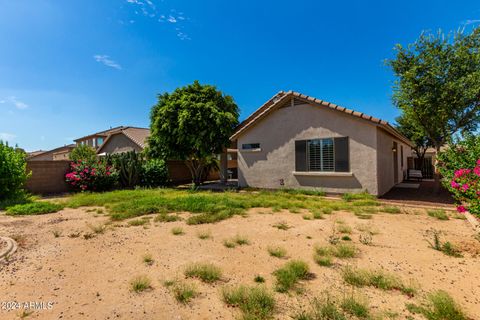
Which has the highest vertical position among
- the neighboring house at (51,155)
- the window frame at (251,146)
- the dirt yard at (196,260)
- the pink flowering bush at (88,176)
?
the neighboring house at (51,155)

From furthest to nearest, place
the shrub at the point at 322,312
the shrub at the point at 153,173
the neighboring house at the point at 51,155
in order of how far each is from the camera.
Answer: the neighboring house at the point at 51,155 < the shrub at the point at 153,173 < the shrub at the point at 322,312

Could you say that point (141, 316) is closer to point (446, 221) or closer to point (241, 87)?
point (446, 221)

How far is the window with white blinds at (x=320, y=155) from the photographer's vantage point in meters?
11.1

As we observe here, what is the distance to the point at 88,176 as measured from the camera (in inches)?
540

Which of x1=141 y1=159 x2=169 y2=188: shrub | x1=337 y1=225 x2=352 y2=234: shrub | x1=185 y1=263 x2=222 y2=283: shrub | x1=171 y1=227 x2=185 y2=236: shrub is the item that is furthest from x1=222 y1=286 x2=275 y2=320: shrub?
x1=141 y1=159 x2=169 y2=188: shrub

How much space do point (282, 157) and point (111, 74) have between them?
11387 mm

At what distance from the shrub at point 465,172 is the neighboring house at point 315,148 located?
15.5 feet

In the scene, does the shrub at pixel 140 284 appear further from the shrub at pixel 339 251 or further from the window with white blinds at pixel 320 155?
the window with white blinds at pixel 320 155

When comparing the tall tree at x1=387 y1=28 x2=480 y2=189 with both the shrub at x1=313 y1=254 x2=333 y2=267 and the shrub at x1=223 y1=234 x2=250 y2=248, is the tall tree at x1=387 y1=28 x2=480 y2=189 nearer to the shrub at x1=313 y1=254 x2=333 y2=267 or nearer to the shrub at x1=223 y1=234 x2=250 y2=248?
the shrub at x1=313 y1=254 x2=333 y2=267

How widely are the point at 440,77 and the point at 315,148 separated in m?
6.32

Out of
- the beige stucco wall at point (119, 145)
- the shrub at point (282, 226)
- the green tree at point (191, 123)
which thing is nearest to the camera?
the shrub at point (282, 226)

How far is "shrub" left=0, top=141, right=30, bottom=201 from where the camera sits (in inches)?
392

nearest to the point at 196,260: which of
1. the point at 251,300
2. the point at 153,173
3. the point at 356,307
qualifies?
the point at 251,300

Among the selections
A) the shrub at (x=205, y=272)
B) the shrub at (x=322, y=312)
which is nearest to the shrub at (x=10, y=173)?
the shrub at (x=205, y=272)
